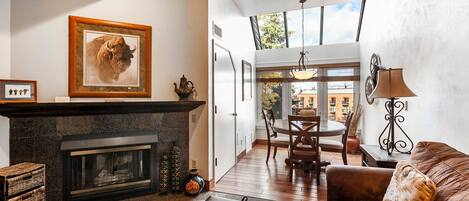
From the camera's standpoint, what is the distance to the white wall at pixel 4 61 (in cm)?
211

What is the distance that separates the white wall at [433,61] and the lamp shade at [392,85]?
24cm

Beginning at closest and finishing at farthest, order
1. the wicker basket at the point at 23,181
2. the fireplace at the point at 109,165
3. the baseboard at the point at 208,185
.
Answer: the wicker basket at the point at 23,181, the fireplace at the point at 109,165, the baseboard at the point at 208,185

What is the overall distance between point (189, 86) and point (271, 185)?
5.99ft

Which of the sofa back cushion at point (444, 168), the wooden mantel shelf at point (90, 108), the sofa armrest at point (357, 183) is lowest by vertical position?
the sofa armrest at point (357, 183)

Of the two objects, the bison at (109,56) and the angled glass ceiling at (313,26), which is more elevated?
the angled glass ceiling at (313,26)

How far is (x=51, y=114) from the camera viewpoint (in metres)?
2.30

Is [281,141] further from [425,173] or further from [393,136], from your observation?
[425,173]

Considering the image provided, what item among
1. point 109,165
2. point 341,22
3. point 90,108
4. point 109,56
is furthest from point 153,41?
point 341,22

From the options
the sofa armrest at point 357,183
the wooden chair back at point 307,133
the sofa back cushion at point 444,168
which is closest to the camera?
the sofa back cushion at point 444,168

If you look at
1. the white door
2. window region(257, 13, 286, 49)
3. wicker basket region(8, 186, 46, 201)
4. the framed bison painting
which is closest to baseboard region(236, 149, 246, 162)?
the white door

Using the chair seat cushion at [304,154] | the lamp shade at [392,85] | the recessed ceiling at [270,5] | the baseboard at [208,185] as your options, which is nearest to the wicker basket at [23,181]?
the baseboard at [208,185]

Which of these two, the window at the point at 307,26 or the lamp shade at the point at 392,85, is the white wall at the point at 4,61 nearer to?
the lamp shade at the point at 392,85

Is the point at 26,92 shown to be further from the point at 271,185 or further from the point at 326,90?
the point at 326,90

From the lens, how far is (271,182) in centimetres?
321
